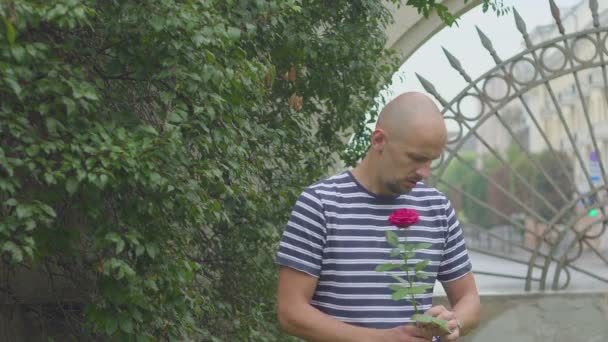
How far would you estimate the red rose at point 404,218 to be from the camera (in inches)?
99.6

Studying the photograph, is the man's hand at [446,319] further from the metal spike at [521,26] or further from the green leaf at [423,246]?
the metal spike at [521,26]

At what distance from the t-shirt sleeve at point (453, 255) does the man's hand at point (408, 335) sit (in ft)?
1.01

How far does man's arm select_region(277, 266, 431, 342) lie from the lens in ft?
8.28

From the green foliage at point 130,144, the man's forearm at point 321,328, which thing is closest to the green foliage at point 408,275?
the man's forearm at point 321,328

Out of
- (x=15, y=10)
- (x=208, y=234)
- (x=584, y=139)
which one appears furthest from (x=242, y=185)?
(x=584, y=139)

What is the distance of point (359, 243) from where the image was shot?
8.52 feet

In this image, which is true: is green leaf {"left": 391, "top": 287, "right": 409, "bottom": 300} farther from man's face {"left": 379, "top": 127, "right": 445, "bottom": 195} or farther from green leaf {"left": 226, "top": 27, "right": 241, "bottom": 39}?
green leaf {"left": 226, "top": 27, "right": 241, "bottom": 39}

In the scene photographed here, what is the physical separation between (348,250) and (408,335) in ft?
0.80

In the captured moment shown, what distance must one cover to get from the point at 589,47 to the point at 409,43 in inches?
1101

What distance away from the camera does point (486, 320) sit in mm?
7020

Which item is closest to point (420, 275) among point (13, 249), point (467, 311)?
point (467, 311)

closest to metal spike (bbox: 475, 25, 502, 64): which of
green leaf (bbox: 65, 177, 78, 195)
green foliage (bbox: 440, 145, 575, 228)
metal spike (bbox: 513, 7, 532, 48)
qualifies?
metal spike (bbox: 513, 7, 532, 48)

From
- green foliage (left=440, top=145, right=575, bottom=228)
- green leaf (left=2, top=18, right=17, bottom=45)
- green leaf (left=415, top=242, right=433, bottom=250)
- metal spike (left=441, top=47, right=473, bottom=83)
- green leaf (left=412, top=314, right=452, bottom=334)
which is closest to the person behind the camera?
green leaf (left=412, top=314, right=452, bottom=334)

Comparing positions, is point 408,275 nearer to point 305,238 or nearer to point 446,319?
point 446,319
